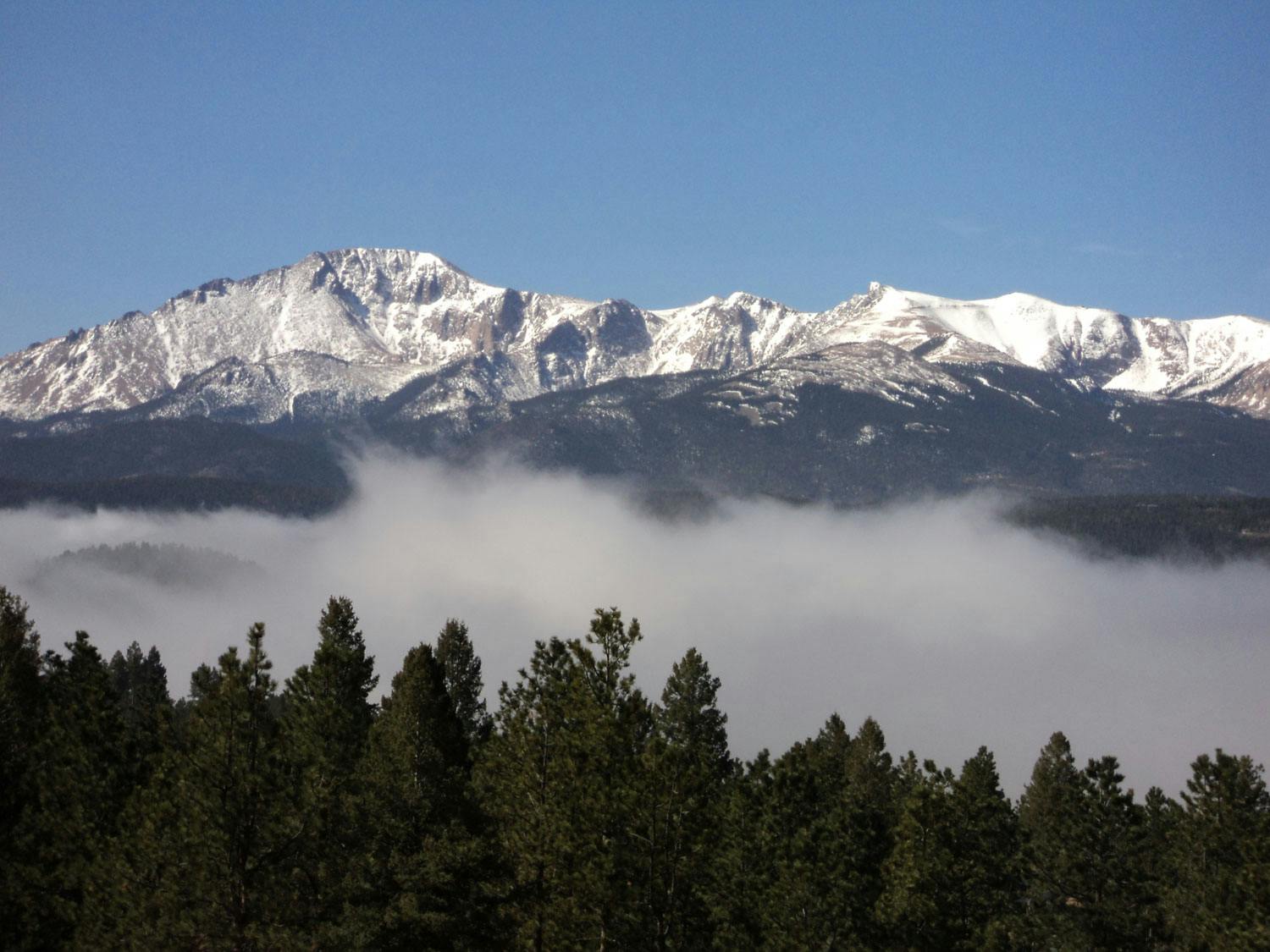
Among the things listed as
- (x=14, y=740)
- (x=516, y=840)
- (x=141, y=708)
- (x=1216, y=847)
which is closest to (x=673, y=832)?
(x=516, y=840)

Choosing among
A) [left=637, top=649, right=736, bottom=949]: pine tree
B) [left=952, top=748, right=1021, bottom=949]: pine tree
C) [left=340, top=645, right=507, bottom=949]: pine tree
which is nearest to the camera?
[left=637, top=649, right=736, bottom=949]: pine tree

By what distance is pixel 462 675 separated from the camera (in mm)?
119938

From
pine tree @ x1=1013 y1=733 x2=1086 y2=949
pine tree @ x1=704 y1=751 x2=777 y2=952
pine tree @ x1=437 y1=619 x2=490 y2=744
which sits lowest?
pine tree @ x1=1013 y1=733 x2=1086 y2=949

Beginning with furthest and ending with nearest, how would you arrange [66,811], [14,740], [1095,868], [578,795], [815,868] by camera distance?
[1095,868] → [14,740] → [66,811] → [815,868] → [578,795]

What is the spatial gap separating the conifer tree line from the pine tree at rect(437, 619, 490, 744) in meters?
33.8

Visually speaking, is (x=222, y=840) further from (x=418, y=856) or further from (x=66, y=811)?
(x=66, y=811)

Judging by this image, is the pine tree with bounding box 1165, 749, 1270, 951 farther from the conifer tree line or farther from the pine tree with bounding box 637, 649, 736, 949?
the pine tree with bounding box 637, 649, 736, 949

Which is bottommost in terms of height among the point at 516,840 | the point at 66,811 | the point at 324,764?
the point at 516,840

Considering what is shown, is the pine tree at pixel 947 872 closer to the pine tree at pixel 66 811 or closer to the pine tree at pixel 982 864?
the pine tree at pixel 982 864

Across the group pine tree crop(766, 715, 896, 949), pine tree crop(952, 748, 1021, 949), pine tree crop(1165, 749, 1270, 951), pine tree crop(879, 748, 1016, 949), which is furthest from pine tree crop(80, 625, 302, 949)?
pine tree crop(1165, 749, 1270, 951)

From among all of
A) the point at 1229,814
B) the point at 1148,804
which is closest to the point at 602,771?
the point at 1229,814

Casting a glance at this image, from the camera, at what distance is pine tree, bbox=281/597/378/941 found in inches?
2275

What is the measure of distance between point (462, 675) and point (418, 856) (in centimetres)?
5797

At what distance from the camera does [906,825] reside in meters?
67.6
